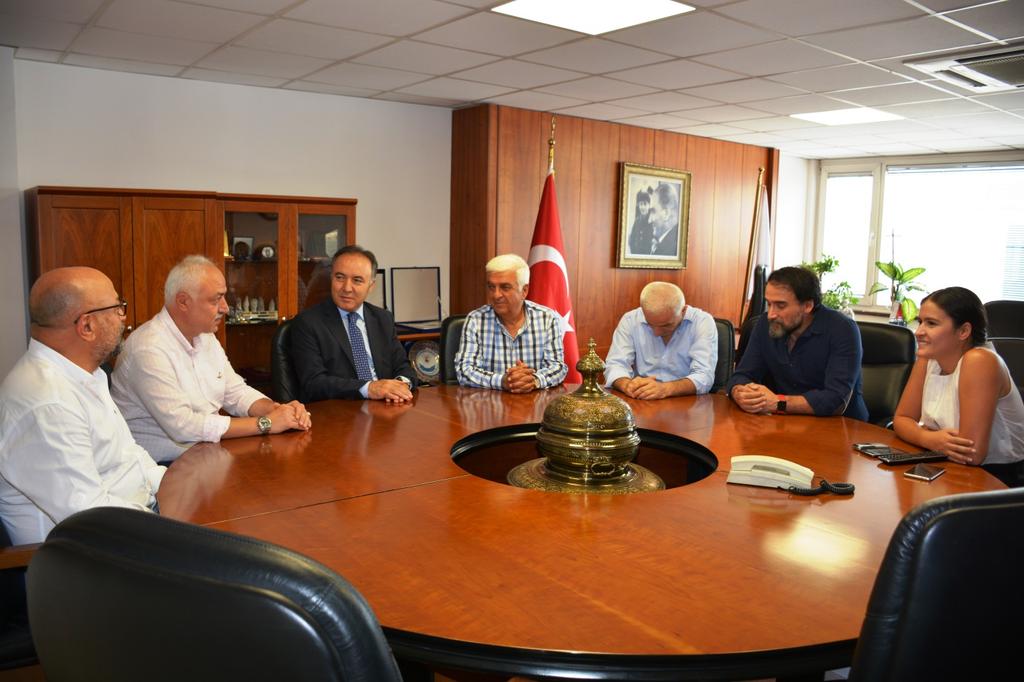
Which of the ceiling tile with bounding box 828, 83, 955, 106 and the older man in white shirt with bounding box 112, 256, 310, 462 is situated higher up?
the ceiling tile with bounding box 828, 83, 955, 106

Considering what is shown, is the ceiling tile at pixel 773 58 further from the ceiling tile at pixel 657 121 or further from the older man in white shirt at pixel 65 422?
the older man in white shirt at pixel 65 422

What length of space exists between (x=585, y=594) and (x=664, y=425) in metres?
1.48

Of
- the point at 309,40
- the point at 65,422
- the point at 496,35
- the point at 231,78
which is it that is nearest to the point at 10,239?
the point at 231,78

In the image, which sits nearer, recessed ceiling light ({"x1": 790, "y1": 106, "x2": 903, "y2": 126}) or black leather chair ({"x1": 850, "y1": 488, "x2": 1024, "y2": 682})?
black leather chair ({"x1": 850, "y1": 488, "x2": 1024, "y2": 682})

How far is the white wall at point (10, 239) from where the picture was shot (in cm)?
461

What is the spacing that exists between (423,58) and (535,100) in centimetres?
148

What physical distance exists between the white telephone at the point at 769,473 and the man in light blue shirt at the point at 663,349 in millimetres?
1241

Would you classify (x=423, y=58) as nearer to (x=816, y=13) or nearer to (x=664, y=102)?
(x=664, y=102)

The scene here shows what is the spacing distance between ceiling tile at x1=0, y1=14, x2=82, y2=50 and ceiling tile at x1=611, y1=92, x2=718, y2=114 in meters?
3.68

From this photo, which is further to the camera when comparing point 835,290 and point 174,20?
point 835,290

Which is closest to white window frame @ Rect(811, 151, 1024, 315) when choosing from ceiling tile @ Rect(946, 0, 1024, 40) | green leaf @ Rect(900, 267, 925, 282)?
green leaf @ Rect(900, 267, 925, 282)

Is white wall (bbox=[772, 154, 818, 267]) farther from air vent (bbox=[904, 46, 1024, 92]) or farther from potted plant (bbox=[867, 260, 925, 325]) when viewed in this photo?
air vent (bbox=[904, 46, 1024, 92])

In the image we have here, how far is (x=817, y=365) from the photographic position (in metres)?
3.33

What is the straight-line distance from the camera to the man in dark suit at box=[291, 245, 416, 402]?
3348 millimetres
